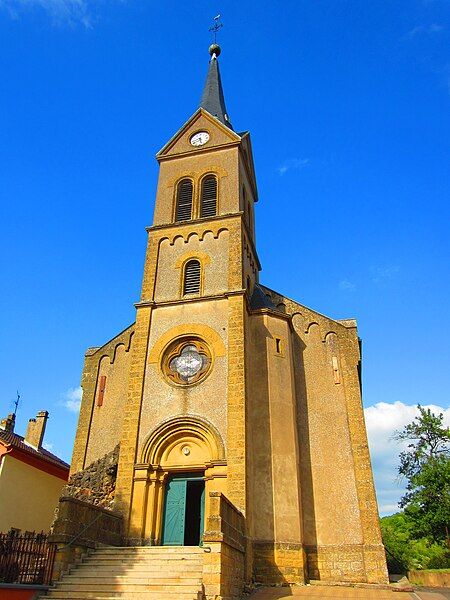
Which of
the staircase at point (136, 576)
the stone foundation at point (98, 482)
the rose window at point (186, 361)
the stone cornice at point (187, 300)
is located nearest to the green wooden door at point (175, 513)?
the stone foundation at point (98, 482)

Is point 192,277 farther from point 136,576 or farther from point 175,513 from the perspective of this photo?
point 136,576

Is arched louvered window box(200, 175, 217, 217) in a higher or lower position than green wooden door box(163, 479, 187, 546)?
higher

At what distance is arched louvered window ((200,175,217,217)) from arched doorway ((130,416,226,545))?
34.8ft

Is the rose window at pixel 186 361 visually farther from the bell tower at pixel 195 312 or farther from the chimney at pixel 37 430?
the chimney at pixel 37 430

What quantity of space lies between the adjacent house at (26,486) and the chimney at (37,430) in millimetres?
3522

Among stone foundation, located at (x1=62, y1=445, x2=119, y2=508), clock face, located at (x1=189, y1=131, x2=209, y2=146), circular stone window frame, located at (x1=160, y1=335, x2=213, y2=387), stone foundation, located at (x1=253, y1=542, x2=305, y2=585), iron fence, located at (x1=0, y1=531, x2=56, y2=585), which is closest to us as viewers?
iron fence, located at (x1=0, y1=531, x2=56, y2=585)

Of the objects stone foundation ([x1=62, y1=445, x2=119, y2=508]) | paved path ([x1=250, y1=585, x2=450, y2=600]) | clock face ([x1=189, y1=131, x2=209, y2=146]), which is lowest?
paved path ([x1=250, y1=585, x2=450, y2=600])

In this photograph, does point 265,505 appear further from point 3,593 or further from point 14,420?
point 14,420

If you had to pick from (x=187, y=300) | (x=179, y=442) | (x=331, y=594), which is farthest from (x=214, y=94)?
(x=331, y=594)

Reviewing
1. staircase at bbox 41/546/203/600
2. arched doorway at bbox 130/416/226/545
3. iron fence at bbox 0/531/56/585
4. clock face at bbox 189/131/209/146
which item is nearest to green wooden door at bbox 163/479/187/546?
arched doorway at bbox 130/416/226/545

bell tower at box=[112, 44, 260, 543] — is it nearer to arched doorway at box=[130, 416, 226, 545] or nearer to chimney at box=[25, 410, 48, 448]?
arched doorway at box=[130, 416, 226, 545]

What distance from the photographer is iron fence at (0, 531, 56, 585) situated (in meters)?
12.9

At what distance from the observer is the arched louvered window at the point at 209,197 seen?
80.2ft

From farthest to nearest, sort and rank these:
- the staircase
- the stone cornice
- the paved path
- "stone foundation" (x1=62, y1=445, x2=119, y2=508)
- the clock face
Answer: the clock face
the stone cornice
"stone foundation" (x1=62, y1=445, x2=119, y2=508)
the paved path
the staircase
